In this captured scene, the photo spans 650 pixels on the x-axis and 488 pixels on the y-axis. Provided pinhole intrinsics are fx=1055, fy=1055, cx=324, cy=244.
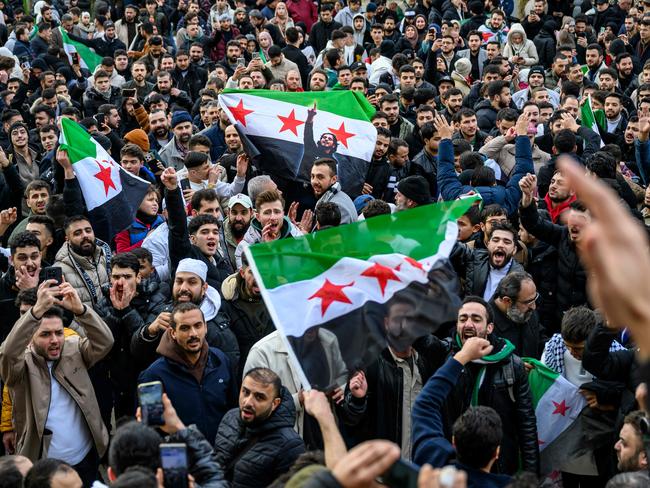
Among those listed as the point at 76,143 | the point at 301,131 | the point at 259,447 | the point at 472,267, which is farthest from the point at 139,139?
Answer: the point at 259,447

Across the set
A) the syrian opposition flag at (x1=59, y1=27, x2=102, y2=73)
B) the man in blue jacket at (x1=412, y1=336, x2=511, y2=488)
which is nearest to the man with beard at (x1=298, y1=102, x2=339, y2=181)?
the man in blue jacket at (x1=412, y1=336, x2=511, y2=488)

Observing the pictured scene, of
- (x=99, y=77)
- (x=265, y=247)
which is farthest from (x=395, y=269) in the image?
(x=99, y=77)

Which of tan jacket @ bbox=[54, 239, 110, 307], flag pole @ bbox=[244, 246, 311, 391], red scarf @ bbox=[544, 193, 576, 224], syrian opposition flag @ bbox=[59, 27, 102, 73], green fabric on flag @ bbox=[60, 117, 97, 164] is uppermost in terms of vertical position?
flag pole @ bbox=[244, 246, 311, 391]

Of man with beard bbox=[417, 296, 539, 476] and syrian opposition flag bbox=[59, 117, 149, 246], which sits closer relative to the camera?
man with beard bbox=[417, 296, 539, 476]

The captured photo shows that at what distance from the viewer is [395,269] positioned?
5090 millimetres

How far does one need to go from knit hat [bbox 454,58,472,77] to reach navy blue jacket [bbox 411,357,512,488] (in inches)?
442

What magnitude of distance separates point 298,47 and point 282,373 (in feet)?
40.2

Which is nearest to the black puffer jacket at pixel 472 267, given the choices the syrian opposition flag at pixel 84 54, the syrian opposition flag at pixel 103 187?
the syrian opposition flag at pixel 103 187

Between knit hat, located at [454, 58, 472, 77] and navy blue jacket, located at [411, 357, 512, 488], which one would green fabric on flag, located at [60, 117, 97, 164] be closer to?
navy blue jacket, located at [411, 357, 512, 488]

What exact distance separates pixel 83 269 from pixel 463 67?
367 inches

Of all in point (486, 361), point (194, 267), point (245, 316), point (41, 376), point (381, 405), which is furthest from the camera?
point (245, 316)

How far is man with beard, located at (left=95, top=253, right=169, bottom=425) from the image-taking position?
7000 mm

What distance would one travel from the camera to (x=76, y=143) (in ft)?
30.6

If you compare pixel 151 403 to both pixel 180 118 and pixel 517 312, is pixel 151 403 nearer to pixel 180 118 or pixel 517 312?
pixel 517 312
